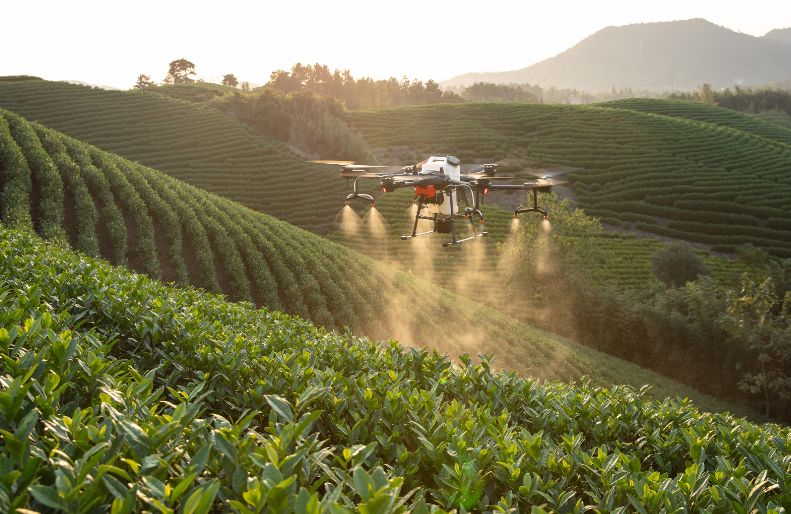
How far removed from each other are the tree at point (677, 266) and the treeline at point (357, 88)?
93.6m

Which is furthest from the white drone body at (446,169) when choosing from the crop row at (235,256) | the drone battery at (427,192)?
the crop row at (235,256)

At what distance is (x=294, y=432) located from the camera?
135 inches

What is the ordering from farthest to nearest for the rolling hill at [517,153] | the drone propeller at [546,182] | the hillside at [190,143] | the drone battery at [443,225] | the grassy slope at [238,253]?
the rolling hill at [517,153], the hillside at [190,143], the grassy slope at [238,253], the drone battery at [443,225], the drone propeller at [546,182]

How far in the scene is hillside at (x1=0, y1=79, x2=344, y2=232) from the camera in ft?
188

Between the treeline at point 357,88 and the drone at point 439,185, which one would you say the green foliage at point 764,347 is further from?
the treeline at point 357,88

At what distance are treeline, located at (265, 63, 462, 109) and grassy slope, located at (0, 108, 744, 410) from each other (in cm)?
10619

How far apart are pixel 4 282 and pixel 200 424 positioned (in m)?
5.81

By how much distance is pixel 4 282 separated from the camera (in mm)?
7430

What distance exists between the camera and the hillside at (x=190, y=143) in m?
57.2

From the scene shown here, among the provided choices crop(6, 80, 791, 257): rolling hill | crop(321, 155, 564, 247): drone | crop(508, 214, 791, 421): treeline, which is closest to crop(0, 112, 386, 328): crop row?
crop(321, 155, 564, 247): drone

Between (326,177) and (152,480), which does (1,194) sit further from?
(326,177)

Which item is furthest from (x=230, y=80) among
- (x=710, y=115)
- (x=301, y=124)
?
(x=710, y=115)

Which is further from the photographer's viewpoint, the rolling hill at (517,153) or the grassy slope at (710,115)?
the grassy slope at (710,115)

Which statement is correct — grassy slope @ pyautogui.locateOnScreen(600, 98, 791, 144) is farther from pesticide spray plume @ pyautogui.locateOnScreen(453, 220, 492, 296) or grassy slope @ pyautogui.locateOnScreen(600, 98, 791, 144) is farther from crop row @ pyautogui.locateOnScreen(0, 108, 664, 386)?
crop row @ pyautogui.locateOnScreen(0, 108, 664, 386)
